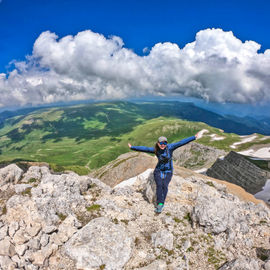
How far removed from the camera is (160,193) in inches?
645

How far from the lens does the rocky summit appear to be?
12.0m

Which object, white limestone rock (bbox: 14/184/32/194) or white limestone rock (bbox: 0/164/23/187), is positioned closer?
white limestone rock (bbox: 14/184/32/194)

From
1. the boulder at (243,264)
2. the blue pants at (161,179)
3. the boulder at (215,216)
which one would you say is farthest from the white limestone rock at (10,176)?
the boulder at (243,264)

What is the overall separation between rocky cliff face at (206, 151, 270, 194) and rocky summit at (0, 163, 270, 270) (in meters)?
117

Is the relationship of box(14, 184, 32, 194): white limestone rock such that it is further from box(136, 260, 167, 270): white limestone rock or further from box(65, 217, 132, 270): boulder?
box(136, 260, 167, 270): white limestone rock

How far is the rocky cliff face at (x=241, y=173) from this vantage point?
382 ft

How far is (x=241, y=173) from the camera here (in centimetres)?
12694

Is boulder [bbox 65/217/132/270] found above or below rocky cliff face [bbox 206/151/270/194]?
above

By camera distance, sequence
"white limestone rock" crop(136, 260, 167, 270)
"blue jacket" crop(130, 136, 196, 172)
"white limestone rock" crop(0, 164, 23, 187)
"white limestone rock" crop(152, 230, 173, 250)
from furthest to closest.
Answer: "white limestone rock" crop(0, 164, 23, 187) < "blue jacket" crop(130, 136, 196, 172) < "white limestone rock" crop(152, 230, 173, 250) < "white limestone rock" crop(136, 260, 167, 270)

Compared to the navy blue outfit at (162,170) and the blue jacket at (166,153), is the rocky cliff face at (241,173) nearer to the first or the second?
the navy blue outfit at (162,170)

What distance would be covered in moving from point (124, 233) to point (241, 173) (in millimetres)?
140125

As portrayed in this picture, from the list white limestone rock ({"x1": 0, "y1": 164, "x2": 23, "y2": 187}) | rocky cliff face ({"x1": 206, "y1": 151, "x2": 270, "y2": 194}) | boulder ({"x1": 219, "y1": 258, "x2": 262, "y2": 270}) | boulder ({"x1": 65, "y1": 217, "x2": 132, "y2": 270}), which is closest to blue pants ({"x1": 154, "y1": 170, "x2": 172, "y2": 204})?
boulder ({"x1": 65, "y1": 217, "x2": 132, "y2": 270})

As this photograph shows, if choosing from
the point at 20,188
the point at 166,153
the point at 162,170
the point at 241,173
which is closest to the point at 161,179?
the point at 162,170

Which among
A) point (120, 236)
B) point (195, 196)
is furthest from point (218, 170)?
point (120, 236)
